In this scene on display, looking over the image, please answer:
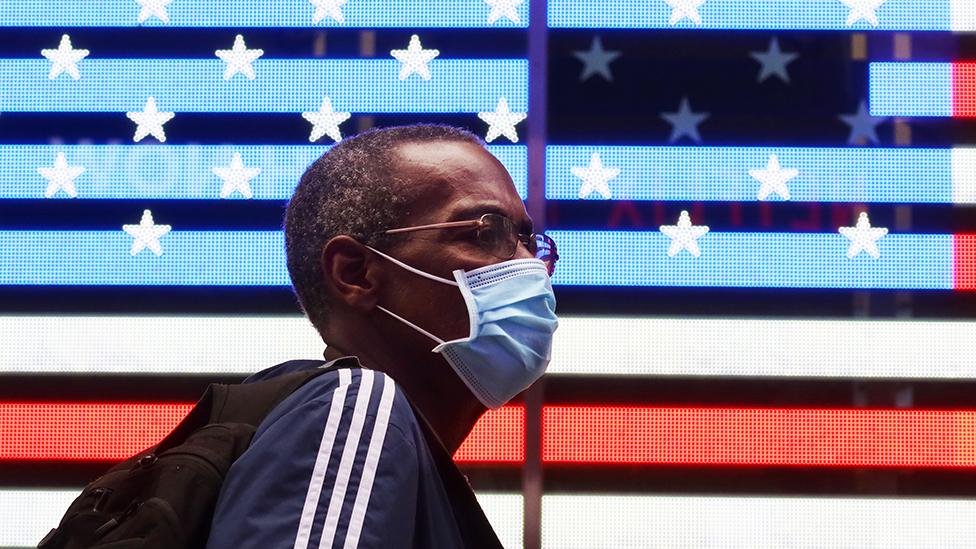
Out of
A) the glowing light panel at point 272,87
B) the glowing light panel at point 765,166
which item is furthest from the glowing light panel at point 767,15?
the glowing light panel at point 765,166

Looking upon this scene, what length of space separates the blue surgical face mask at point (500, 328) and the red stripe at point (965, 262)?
76.5 inches

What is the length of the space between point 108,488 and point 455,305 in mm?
570

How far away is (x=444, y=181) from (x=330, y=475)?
0.59 metres

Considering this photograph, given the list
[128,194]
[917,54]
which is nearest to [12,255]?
[128,194]

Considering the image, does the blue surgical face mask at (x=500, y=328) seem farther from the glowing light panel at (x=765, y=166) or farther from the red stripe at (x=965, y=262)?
the red stripe at (x=965, y=262)

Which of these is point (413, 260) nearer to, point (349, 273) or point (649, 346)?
point (349, 273)

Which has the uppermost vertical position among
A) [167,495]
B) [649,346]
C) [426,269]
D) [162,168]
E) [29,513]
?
[162,168]

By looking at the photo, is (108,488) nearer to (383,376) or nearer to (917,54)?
(383,376)

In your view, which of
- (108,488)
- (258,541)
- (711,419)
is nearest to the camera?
(258,541)

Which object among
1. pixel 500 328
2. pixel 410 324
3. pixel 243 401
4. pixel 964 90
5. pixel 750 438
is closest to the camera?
pixel 243 401

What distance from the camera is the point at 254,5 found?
10.8 ft

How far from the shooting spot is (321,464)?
3.18ft

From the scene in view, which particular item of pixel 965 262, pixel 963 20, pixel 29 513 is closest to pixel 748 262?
pixel 965 262

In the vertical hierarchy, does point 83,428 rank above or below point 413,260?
below
